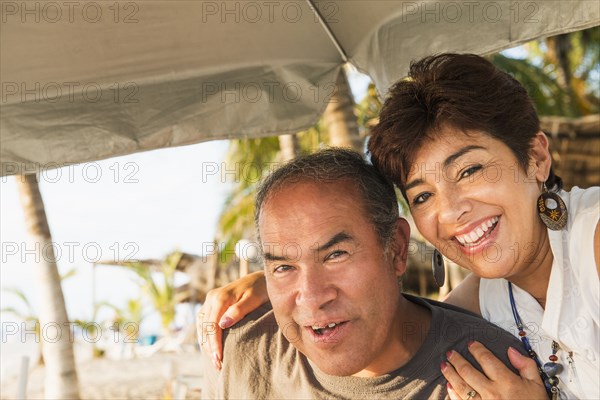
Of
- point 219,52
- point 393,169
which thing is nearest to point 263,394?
point 393,169

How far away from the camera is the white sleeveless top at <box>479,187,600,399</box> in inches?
88.8

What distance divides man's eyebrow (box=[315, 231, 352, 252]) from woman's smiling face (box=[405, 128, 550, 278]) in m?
0.28

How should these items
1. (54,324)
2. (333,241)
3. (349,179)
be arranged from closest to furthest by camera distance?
(333,241), (349,179), (54,324)

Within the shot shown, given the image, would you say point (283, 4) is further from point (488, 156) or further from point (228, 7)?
point (488, 156)

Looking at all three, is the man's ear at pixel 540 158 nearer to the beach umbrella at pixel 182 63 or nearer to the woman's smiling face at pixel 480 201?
the woman's smiling face at pixel 480 201

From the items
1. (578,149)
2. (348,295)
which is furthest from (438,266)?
(578,149)

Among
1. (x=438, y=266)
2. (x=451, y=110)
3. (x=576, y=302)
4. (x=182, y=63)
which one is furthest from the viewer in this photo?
(x=182, y=63)

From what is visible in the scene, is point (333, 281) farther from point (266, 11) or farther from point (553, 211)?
point (266, 11)

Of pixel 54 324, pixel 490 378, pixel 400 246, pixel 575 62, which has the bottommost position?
pixel 490 378

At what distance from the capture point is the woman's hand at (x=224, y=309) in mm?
3107

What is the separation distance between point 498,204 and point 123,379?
12.9 metres

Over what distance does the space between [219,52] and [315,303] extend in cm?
134

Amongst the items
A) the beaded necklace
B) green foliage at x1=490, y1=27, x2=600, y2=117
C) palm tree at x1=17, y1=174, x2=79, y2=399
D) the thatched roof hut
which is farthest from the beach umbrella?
green foliage at x1=490, y1=27, x2=600, y2=117

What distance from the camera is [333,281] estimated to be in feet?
8.26
